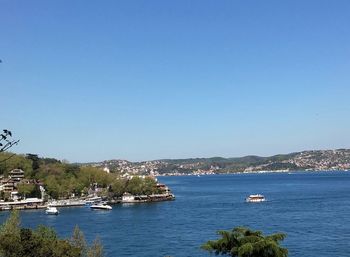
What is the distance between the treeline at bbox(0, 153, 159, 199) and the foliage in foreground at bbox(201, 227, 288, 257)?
70.3 metres

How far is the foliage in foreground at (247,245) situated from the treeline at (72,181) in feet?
231

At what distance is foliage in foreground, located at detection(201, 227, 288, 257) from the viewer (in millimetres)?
10062

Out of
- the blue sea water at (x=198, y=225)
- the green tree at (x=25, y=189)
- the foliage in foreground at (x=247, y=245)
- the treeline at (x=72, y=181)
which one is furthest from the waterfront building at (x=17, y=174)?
the foliage in foreground at (x=247, y=245)

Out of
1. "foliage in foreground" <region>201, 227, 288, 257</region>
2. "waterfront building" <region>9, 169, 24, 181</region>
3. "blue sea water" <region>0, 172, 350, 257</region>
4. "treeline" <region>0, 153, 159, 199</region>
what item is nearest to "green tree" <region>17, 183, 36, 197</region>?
"treeline" <region>0, 153, 159, 199</region>

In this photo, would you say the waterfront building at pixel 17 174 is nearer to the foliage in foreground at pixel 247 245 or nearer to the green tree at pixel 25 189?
the green tree at pixel 25 189

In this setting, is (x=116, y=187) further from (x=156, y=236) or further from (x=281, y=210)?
(x=156, y=236)

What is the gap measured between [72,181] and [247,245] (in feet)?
250

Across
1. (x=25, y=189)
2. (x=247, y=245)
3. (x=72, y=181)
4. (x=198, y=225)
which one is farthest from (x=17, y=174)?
(x=247, y=245)

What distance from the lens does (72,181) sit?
83438 millimetres

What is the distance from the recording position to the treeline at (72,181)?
79562mm

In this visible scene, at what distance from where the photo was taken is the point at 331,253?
30250 mm

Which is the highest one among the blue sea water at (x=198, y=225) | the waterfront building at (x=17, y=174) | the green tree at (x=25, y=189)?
the waterfront building at (x=17, y=174)

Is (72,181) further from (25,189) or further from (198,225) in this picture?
(198,225)

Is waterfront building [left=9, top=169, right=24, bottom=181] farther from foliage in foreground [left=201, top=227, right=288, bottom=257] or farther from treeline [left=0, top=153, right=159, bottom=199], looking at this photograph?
foliage in foreground [left=201, top=227, right=288, bottom=257]
